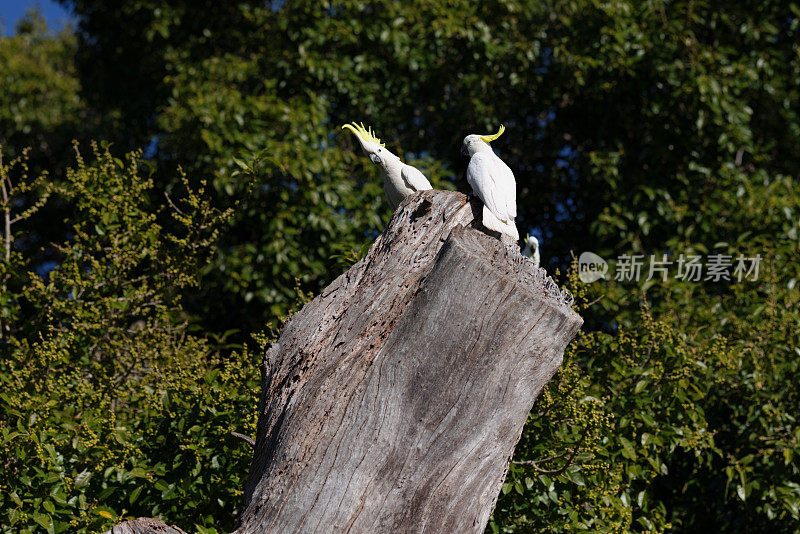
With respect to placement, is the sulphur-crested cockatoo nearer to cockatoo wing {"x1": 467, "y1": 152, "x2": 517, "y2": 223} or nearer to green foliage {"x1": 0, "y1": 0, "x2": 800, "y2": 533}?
cockatoo wing {"x1": 467, "y1": 152, "x2": 517, "y2": 223}

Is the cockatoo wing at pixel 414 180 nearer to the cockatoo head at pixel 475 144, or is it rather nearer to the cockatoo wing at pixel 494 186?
the cockatoo head at pixel 475 144

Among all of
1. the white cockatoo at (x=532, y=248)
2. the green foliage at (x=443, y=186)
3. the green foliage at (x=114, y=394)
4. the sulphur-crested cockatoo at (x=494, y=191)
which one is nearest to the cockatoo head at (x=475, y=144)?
the sulphur-crested cockatoo at (x=494, y=191)

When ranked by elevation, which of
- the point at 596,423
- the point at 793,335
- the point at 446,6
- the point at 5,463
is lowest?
the point at 5,463

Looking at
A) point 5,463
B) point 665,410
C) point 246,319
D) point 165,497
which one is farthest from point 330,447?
point 246,319

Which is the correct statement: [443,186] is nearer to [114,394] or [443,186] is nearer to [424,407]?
[114,394]

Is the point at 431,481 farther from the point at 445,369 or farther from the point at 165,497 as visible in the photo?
the point at 165,497

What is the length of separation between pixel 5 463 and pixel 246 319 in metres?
2.21

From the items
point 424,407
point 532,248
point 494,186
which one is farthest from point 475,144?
point 424,407

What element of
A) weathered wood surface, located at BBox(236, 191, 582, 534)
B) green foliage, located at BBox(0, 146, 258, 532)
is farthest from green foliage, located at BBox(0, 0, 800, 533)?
weathered wood surface, located at BBox(236, 191, 582, 534)

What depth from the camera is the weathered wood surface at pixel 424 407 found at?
2014 millimetres

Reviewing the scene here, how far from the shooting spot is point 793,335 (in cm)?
381

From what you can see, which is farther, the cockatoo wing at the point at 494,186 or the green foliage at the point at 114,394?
the green foliage at the point at 114,394

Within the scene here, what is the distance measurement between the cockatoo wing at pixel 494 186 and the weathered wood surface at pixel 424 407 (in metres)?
0.31

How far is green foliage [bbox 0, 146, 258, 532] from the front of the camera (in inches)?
113
